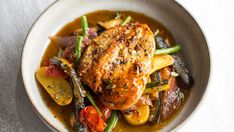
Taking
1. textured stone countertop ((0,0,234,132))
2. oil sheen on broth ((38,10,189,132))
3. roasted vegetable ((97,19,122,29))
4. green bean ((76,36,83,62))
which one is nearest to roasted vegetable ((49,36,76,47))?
oil sheen on broth ((38,10,189,132))

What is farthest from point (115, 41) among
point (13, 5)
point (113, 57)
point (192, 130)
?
point (13, 5)

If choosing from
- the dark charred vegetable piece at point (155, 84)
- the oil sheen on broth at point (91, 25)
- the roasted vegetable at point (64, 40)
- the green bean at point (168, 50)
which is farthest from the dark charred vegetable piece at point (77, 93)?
the green bean at point (168, 50)

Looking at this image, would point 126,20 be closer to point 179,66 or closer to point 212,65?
point 179,66

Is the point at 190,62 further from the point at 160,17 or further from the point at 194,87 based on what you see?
the point at 160,17

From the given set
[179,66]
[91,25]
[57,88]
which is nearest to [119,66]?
[57,88]

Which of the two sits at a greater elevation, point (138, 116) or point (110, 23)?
point (110, 23)

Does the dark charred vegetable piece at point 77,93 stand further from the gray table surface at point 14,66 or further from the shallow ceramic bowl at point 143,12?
the gray table surface at point 14,66

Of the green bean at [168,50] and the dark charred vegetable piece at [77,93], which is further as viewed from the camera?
the green bean at [168,50]

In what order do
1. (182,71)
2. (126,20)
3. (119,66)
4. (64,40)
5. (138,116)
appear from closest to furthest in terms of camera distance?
(119,66), (138,116), (182,71), (64,40), (126,20)
